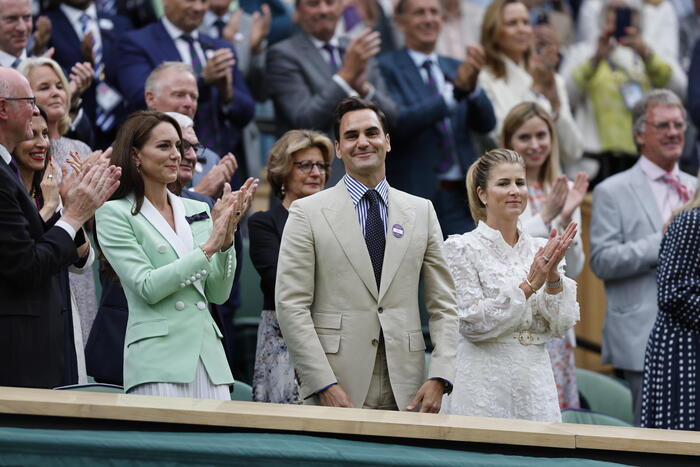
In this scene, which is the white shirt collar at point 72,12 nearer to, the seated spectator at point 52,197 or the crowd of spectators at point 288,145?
the crowd of spectators at point 288,145

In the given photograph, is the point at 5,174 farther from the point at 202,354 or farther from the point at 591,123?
the point at 591,123

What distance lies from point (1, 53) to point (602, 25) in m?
4.45

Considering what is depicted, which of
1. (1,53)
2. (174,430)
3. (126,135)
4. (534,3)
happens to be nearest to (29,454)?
(174,430)

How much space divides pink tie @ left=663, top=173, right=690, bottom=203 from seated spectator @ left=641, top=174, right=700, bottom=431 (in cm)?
137

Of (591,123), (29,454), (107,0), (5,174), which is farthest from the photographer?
(591,123)

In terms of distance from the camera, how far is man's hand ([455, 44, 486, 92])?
7.01 meters

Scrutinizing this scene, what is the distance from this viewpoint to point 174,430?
12.0 ft

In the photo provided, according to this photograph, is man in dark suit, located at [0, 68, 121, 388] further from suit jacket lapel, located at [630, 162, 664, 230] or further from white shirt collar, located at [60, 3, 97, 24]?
suit jacket lapel, located at [630, 162, 664, 230]

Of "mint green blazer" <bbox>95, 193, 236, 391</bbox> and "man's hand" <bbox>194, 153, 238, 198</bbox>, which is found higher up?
"man's hand" <bbox>194, 153, 238, 198</bbox>

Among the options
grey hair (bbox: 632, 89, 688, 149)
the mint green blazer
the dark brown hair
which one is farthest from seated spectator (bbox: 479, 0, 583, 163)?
the mint green blazer

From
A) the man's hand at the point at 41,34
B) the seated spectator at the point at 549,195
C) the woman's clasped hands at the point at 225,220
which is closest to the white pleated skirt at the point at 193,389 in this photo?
the woman's clasped hands at the point at 225,220

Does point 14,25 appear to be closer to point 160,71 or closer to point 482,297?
point 160,71

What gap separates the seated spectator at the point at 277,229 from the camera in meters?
5.24

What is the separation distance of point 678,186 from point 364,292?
2.91m
